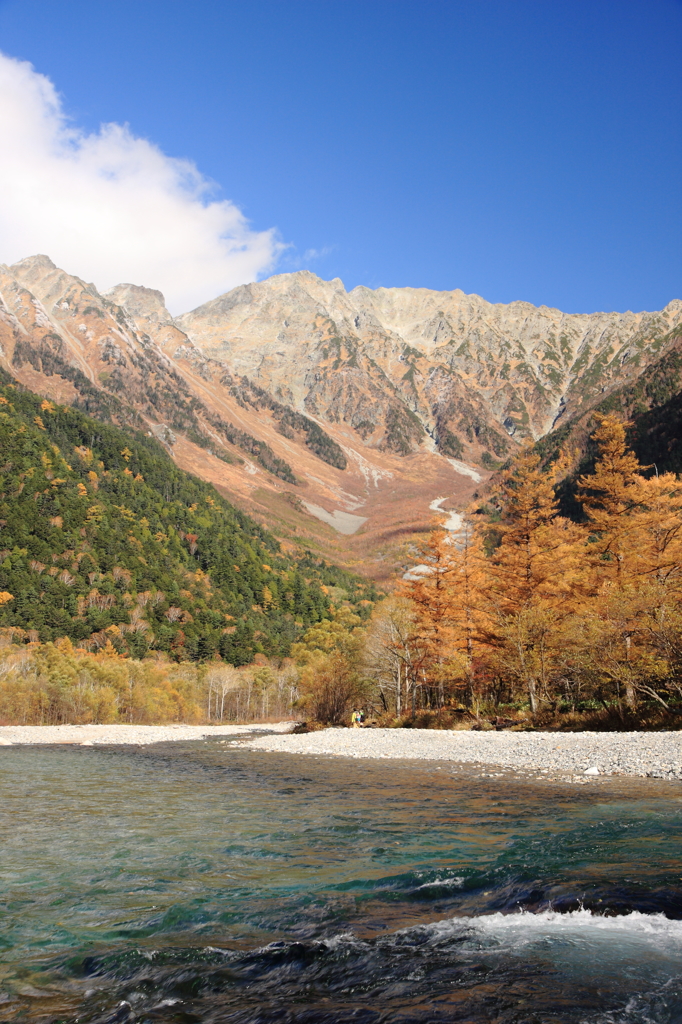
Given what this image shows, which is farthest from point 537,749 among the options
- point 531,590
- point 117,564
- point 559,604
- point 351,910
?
point 117,564

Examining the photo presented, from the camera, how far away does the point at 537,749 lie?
25.0 metres

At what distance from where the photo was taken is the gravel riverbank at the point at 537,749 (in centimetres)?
1917

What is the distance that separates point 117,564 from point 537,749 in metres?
135

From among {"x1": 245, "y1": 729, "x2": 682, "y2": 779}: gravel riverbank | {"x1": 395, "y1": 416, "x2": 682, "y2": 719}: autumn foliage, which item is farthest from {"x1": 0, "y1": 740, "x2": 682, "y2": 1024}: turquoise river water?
{"x1": 395, "y1": 416, "x2": 682, "y2": 719}: autumn foliage

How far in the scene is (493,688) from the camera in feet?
A: 147

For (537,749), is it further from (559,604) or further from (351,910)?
(351,910)

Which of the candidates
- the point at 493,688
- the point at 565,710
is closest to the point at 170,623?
the point at 493,688

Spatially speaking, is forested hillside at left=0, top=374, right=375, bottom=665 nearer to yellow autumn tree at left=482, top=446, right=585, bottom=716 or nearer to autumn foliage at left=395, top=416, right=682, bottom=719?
autumn foliage at left=395, top=416, right=682, bottom=719

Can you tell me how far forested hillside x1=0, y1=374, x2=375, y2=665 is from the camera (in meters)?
127

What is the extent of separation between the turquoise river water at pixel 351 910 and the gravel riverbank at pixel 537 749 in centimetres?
374

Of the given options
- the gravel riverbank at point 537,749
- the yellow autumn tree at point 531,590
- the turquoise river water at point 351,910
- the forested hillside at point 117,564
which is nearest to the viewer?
the turquoise river water at point 351,910

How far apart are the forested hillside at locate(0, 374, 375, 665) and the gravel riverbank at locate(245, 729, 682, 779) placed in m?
102

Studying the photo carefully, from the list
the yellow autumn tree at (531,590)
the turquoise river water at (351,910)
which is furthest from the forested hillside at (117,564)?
the turquoise river water at (351,910)

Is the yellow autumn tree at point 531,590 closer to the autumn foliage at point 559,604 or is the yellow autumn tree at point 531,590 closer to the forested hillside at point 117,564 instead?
the autumn foliage at point 559,604
